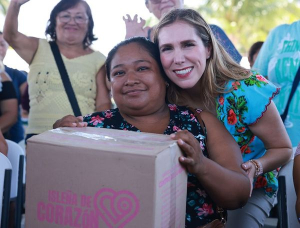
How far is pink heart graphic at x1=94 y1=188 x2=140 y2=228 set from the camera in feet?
4.28

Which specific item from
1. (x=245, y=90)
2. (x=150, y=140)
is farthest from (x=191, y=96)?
(x=150, y=140)

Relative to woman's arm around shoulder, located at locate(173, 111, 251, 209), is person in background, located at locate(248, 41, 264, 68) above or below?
above

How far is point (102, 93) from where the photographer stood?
3201 millimetres

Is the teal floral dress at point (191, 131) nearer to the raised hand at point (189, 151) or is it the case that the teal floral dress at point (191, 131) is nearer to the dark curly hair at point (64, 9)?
the raised hand at point (189, 151)

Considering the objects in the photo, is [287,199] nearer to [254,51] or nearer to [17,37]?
[17,37]

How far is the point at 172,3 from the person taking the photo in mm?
3066

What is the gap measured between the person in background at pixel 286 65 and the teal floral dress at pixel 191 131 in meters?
1.19

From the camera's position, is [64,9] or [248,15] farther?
[248,15]

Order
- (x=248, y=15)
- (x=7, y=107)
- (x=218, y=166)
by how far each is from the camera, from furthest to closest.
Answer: (x=248, y=15) → (x=7, y=107) → (x=218, y=166)

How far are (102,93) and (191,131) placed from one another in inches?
56.5

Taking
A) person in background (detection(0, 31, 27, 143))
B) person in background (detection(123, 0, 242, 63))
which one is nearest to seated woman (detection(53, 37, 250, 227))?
person in background (detection(123, 0, 242, 63))

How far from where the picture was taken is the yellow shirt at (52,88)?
3.09 metres

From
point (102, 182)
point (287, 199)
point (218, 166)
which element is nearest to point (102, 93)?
point (287, 199)

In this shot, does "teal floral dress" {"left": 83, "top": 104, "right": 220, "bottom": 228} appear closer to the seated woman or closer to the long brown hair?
the seated woman
